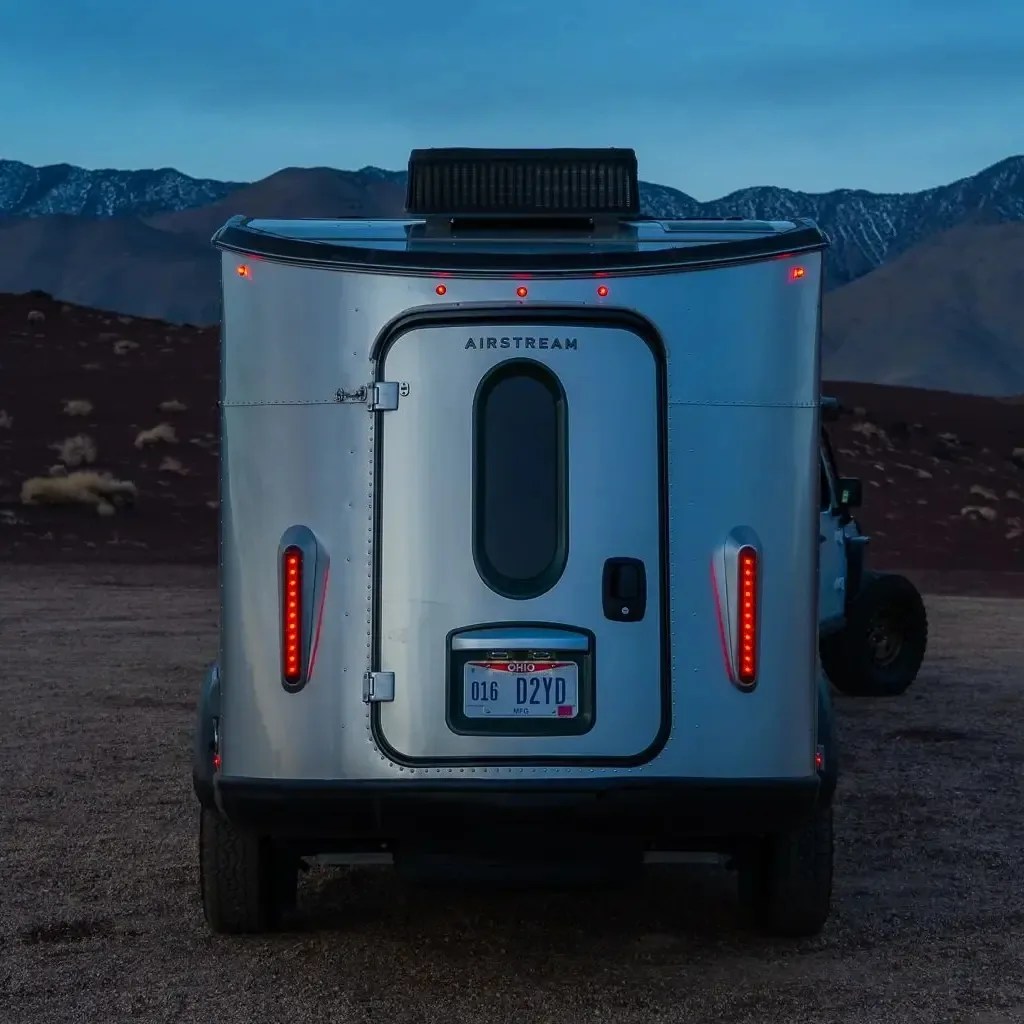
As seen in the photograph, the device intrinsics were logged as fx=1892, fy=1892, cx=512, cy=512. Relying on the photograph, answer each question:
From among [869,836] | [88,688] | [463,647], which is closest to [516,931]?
[463,647]

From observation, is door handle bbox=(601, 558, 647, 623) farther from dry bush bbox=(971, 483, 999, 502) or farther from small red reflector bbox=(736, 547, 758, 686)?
dry bush bbox=(971, 483, 999, 502)

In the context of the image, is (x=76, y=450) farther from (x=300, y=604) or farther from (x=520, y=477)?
(x=520, y=477)

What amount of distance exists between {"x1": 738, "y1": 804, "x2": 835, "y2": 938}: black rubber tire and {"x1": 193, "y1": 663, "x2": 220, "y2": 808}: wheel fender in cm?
198

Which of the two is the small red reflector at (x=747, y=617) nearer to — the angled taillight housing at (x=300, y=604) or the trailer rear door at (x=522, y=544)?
the trailer rear door at (x=522, y=544)

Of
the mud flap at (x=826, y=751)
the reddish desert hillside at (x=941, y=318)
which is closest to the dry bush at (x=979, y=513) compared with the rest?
the mud flap at (x=826, y=751)

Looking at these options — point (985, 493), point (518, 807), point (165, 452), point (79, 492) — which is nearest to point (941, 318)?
point (985, 493)

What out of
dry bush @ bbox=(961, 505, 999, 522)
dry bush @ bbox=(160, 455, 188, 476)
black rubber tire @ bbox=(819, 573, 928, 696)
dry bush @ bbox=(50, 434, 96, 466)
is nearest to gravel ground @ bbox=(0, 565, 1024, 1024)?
black rubber tire @ bbox=(819, 573, 928, 696)

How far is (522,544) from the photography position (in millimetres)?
6180

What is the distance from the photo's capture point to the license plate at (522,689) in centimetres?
611

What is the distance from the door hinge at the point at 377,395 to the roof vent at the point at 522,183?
3.27ft

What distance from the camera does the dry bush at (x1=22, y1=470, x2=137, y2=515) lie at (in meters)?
29.5

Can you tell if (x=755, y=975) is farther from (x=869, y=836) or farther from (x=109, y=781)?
(x=109, y=781)

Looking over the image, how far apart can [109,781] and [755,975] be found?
15.9 ft

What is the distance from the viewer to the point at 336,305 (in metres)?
6.21
